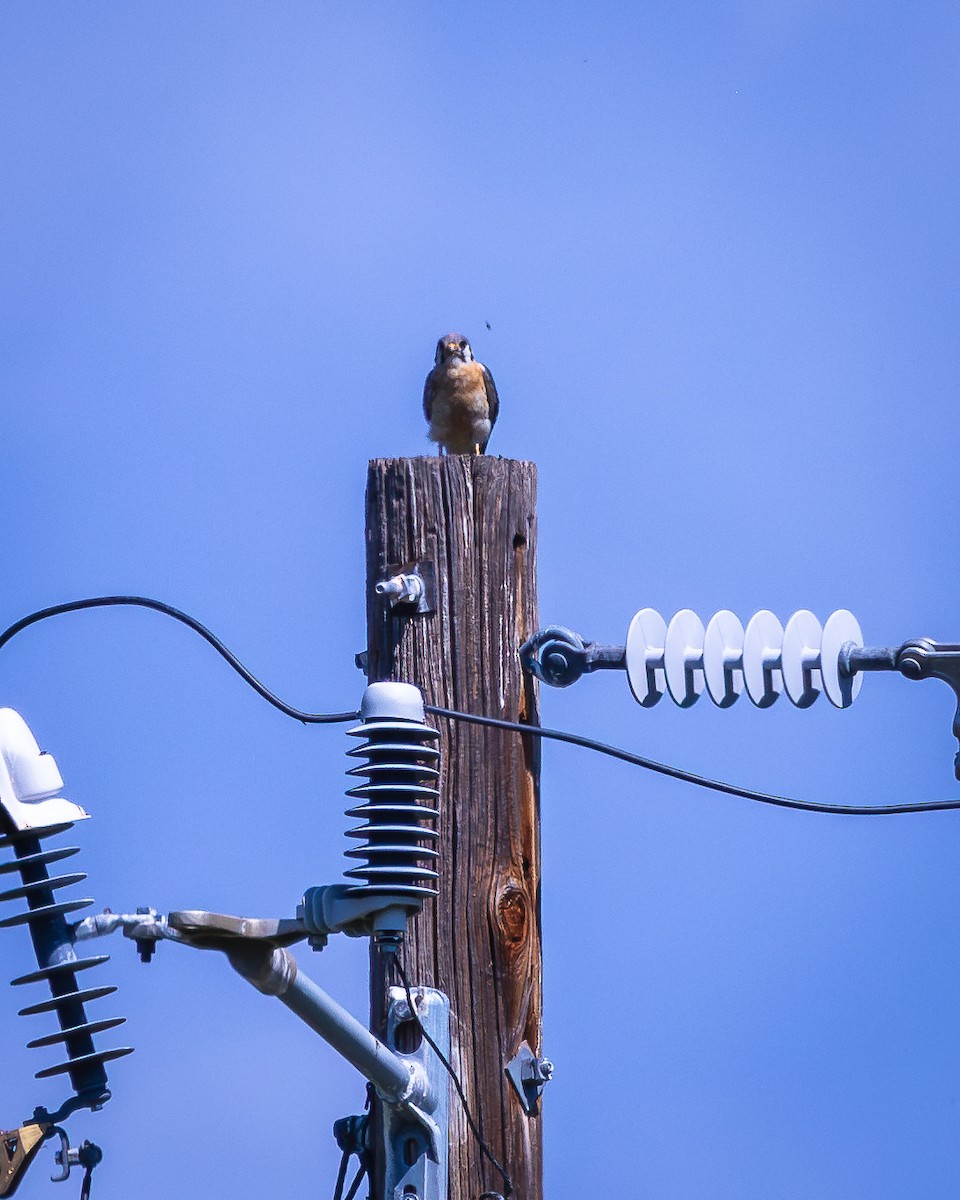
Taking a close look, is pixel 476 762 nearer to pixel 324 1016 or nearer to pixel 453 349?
pixel 324 1016

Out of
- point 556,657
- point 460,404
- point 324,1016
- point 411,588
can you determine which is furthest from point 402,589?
point 460,404

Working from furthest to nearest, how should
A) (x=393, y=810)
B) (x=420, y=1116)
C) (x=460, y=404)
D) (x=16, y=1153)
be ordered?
(x=460, y=404) < (x=420, y=1116) < (x=393, y=810) < (x=16, y=1153)

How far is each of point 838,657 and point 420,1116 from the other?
61.5 inches

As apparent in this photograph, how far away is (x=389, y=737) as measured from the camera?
394cm

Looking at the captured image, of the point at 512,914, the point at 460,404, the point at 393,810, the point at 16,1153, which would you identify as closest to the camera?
the point at 16,1153

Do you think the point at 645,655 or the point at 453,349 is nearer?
the point at 645,655

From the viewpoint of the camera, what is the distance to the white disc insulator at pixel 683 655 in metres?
4.66

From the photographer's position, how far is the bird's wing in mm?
11258

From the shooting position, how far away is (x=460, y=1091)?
433cm

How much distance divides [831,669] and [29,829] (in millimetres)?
2078

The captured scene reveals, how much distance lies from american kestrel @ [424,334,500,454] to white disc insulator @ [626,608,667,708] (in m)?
6.29

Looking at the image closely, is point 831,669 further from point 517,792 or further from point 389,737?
point 389,737

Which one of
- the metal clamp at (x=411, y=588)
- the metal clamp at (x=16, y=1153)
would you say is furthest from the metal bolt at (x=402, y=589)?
the metal clamp at (x=16, y=1153)

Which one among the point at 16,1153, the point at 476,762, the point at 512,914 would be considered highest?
the point at 476,762
